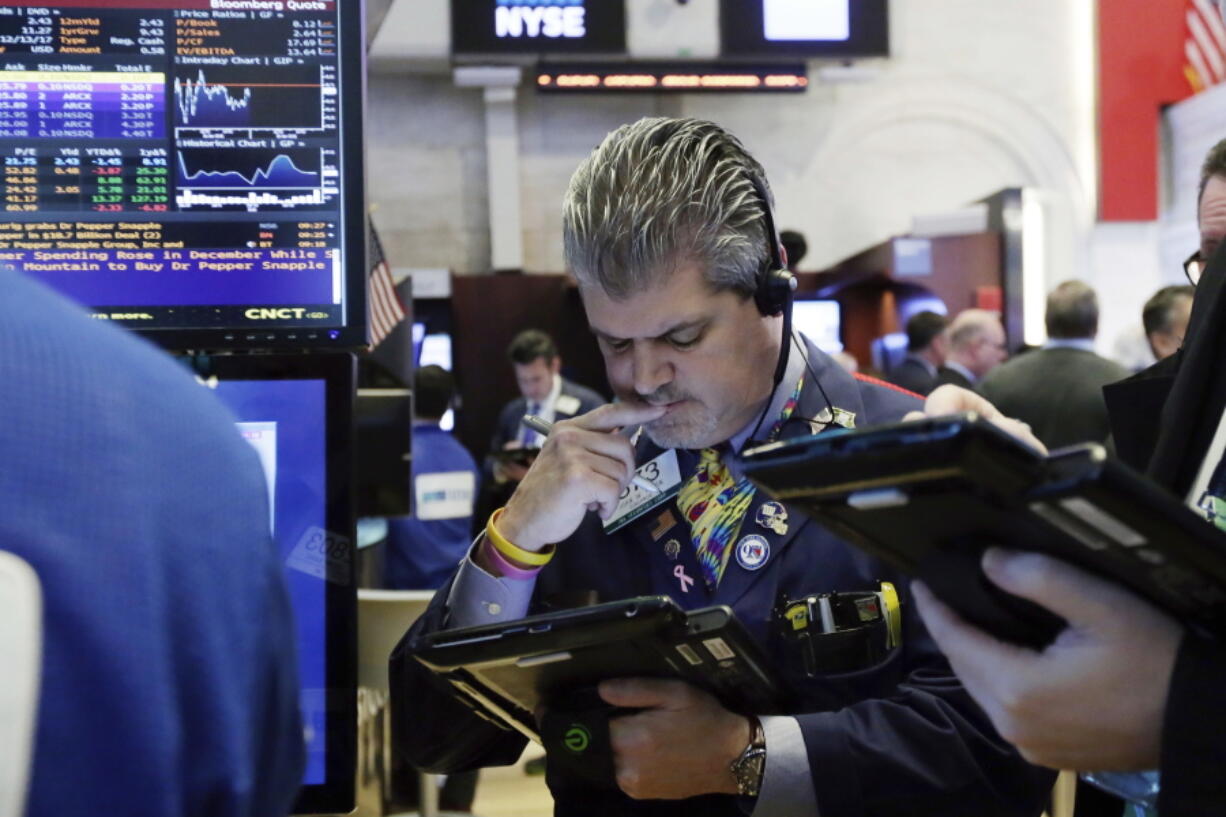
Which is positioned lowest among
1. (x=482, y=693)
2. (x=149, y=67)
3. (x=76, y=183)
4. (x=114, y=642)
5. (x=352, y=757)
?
(x=352, y=757)

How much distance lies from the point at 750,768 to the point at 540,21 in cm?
843

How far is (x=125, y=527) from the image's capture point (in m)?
0.65

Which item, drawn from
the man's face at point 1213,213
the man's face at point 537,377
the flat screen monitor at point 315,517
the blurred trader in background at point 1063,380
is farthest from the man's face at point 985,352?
the flat screen monitor at point 315,517

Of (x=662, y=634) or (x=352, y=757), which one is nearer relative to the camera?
(x=662, y=634)

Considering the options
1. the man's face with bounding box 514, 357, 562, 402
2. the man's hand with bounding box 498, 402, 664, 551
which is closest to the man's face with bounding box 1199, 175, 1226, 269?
the man's hand with bounding box 498, 402, 664, 551

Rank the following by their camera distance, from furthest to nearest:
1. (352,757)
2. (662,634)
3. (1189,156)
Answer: (1189,156)
(352,757)
(662,634)

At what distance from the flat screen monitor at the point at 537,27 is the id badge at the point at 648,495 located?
315 inches

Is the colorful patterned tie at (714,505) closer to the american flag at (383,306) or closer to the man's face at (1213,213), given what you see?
the man's face at (1213,213)

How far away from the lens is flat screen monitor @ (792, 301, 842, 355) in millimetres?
9953

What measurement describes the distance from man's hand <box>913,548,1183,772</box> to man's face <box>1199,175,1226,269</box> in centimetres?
94

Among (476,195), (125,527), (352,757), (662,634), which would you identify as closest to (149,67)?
(352,757)

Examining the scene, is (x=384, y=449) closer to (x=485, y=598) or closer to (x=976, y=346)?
(x=485, y=598)

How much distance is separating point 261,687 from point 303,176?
1.12 meters

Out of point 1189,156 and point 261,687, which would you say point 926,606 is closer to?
point 261,687
